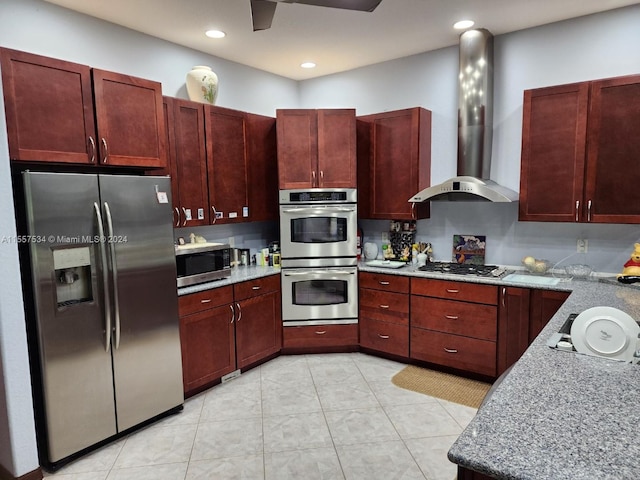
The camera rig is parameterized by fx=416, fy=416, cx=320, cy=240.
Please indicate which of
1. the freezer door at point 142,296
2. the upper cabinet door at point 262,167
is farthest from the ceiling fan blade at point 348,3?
the upper cabinet door at point 262,167

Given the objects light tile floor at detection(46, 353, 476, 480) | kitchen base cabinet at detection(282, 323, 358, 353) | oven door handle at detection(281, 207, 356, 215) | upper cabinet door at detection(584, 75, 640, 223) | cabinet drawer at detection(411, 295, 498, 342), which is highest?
upper cabinet door at detection(584, 75, 640, 223)

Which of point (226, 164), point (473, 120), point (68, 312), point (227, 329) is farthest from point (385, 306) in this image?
point (68, 312)

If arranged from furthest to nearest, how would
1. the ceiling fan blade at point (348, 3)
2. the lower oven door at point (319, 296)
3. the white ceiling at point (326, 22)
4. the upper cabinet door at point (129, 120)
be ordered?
the lower oven door at point (319, 296), the white ceiling at point (326, 22), the upper cabinet door at point (129, 120), the ceiling fan blade at point (348, 3)

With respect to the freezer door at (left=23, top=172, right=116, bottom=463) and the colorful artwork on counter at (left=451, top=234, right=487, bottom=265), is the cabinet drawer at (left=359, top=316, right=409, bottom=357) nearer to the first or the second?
the colorful artwork on counter at (left=451, top=234, right=487, bottom=265)

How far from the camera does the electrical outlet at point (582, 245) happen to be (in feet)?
10.7

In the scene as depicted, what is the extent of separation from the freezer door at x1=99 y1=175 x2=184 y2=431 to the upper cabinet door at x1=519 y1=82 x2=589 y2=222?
264 cm

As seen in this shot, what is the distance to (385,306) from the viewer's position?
3.80 meters

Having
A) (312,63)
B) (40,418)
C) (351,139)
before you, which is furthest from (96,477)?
(312,63)

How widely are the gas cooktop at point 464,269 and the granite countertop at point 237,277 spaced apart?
1.40 m

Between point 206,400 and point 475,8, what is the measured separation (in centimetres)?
347

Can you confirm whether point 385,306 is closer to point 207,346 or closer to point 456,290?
point 456,290

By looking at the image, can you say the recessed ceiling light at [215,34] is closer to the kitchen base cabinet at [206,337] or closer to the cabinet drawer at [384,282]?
the kitchen base cabinet at [206,337]

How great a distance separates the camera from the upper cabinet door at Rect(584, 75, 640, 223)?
9.02ft

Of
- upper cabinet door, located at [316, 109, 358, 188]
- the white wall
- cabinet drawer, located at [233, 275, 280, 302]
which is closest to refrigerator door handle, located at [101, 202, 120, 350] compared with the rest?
cabinet drawer, located at [233, 275, 280, 302]
